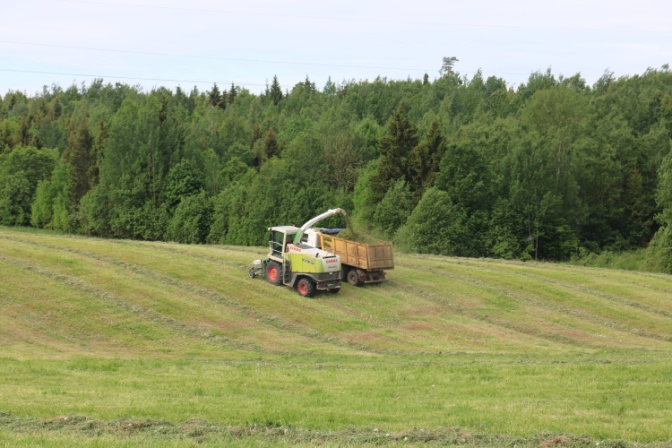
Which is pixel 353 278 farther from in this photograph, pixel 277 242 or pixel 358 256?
pixel 277 242

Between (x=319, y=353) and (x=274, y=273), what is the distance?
10449mm

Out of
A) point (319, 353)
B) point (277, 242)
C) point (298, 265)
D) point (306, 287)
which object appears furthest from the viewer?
point (277, 242)

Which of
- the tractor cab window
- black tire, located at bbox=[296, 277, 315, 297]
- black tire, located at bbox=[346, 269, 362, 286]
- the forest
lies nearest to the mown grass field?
black tire, located at bbox=[296, 277, 315, 297]

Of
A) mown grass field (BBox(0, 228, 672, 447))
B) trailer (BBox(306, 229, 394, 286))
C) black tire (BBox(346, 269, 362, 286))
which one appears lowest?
mown grass field (BBox(0, 228, 672, 447))

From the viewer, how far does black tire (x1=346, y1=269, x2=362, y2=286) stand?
37156 mm

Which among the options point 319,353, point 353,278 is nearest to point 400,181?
point 353,278

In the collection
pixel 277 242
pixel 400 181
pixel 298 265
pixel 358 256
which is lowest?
pixel 298 265

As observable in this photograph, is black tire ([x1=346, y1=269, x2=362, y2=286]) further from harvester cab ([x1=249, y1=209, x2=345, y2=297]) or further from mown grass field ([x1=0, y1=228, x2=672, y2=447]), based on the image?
harvester cab ([x1=249, y1=209, x2=345, y2=297])

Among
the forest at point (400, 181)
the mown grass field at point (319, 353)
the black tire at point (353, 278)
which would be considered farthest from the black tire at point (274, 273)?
the forest at point (400, 181)

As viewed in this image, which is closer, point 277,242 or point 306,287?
point 306,287

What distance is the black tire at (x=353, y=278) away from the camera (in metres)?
37.2

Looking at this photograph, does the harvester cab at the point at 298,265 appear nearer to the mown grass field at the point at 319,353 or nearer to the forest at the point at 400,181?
the mown grass field at the point at 319,353

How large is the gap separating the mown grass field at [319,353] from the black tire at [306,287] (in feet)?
1.61

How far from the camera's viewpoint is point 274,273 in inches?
1444
